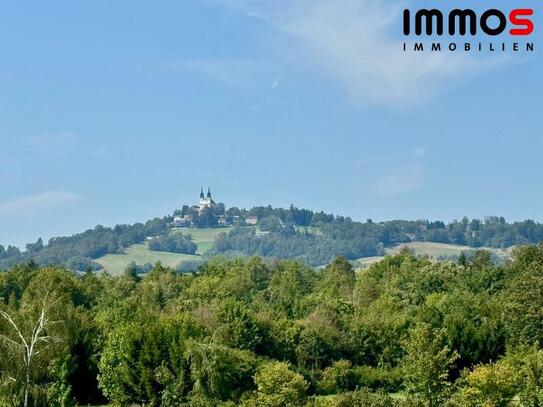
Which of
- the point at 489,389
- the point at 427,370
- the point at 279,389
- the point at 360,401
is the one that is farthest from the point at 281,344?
the point at 360,401

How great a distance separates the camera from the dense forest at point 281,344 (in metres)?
57.2

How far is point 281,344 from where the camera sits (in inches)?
2997

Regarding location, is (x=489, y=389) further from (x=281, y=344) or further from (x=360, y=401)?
(x=281, y=344)

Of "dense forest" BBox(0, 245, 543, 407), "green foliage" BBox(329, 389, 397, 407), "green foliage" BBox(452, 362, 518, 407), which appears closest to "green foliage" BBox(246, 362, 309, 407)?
"dense forest" BBox(0, 245, 543, 407)

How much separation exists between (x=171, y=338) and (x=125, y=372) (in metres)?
3.93

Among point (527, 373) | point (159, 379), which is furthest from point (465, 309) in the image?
point (159, 379)

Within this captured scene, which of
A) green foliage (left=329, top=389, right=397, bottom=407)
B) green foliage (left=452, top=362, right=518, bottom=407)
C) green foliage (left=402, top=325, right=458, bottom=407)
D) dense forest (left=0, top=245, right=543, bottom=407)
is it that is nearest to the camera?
green foliage (left=329, top=389, right=397, bottom=407)

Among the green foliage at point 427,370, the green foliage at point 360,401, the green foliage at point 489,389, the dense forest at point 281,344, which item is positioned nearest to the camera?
the green foliage at point 360,401

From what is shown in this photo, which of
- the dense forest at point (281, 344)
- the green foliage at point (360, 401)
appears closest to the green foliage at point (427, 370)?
the dense forest at point (281, 344)

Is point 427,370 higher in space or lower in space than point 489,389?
higher

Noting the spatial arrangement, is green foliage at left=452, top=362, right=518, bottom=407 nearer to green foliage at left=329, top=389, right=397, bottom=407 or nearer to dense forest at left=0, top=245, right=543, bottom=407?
dense forest at left=0, top=245, right=543, bottom=407

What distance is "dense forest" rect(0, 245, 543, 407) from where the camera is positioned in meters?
57.2

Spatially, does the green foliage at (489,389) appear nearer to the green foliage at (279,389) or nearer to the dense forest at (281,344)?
the dense forest at (281,344)

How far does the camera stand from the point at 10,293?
111 meters
